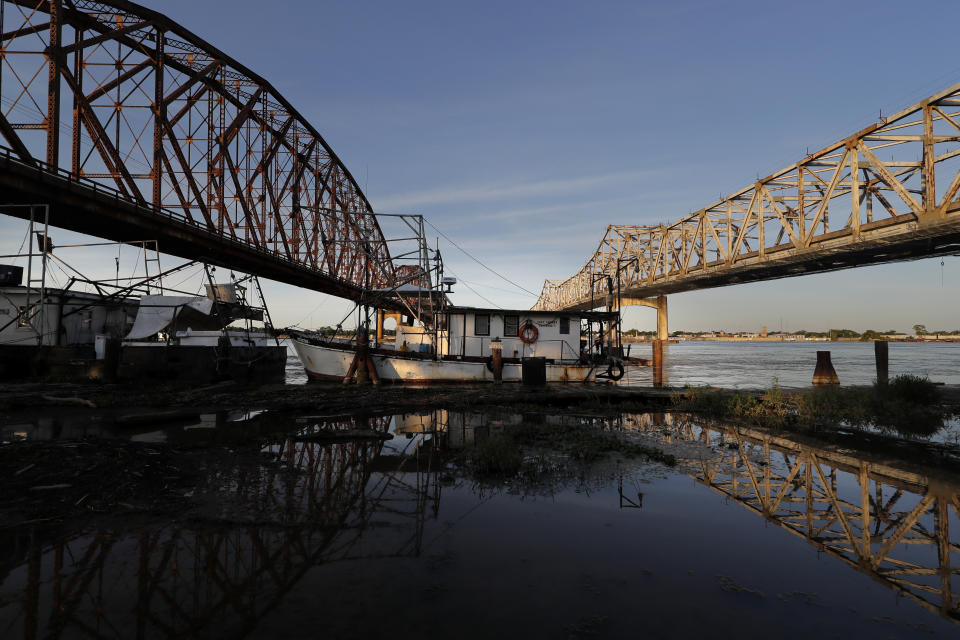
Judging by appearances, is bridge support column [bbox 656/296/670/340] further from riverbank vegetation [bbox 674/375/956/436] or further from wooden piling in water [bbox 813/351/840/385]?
riverbank vegetation [bbox 674/375/956/436]

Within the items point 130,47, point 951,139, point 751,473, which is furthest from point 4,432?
point 951,139

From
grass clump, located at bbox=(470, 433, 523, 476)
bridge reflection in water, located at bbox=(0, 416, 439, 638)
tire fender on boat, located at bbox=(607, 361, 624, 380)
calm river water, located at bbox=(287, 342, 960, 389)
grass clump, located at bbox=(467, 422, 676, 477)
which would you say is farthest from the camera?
calm river water, located at bbox=(287, 342, 960, 389)

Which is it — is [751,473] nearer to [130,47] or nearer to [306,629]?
[306,629]

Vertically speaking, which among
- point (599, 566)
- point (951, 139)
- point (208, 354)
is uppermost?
point (951, 139)

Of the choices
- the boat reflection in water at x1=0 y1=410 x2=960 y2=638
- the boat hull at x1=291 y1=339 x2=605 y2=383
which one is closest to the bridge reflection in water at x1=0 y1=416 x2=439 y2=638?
the boat reflection in water at x1=0 y1=410 x2=960 y2=638

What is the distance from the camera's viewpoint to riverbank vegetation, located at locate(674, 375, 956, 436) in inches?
444

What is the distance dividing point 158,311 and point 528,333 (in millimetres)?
18081

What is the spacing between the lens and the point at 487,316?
2295cm

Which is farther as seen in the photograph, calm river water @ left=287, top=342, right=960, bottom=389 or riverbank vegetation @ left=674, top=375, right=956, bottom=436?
calm river water @ left=287, top=342, right=960, bottom=389

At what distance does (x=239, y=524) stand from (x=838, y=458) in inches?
379

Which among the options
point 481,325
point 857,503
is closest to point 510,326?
point 481,325

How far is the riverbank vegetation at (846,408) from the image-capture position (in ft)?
37.0

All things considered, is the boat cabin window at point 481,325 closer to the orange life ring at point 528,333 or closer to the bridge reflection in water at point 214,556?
the orange life ring at point 528,333

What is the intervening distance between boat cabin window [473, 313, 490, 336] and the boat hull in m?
1.87
